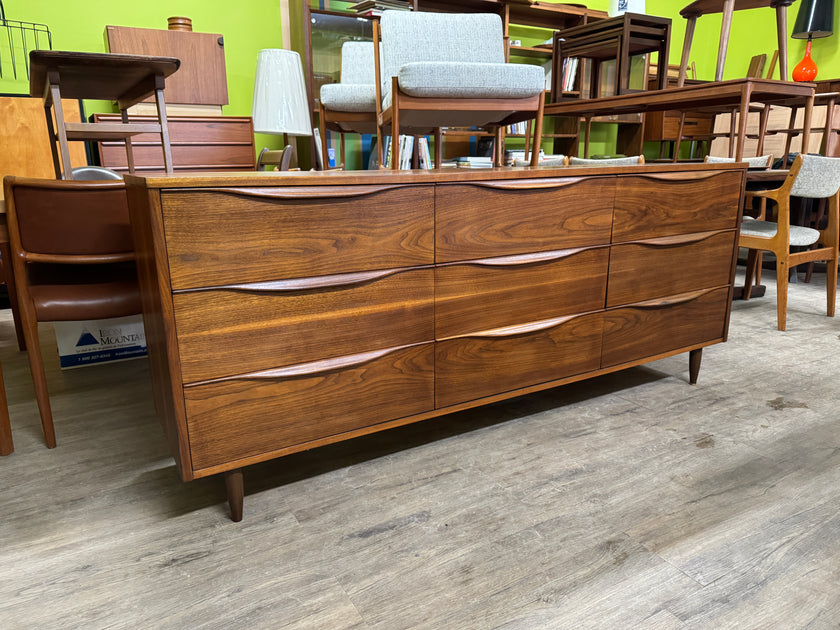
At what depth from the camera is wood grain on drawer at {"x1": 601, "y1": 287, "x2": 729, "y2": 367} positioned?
1.65m

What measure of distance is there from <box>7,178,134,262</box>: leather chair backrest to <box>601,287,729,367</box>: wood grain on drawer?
135 cm

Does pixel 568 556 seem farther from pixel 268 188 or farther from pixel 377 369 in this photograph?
pixel 268 188

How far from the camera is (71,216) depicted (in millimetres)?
1416

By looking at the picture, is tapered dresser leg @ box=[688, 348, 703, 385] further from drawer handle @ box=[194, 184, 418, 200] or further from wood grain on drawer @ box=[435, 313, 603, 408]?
drawer handle @ box=[194, 184, 418, 200]

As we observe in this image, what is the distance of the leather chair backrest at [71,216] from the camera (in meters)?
1.37

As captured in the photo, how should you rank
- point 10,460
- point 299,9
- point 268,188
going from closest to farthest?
point 268,188 < point 10,460 < point 299,9

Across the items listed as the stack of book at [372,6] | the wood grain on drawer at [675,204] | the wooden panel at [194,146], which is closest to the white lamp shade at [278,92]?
the wooden panel at [194,146]

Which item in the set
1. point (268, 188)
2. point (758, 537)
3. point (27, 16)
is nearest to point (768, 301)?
point (758, 537)

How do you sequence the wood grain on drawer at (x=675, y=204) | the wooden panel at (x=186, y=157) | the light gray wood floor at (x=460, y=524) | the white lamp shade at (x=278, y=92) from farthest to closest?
1. the white lamp shade at (x=278, y=92)
2. the wooden panel at (x=186, y=157)
3. the wood grain on drawer at (x=675, y=204)
4. the light gray wood floor at (x=460, y=524)

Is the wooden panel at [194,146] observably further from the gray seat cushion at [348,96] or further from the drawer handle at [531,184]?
the drawer handle at [531,184]

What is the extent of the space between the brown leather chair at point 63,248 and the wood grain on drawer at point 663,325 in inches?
53.6

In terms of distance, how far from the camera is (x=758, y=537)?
1128 millimetres

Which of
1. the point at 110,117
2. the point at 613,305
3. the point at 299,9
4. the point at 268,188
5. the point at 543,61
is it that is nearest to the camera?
the point at 268,188

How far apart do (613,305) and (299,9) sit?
2.84m
